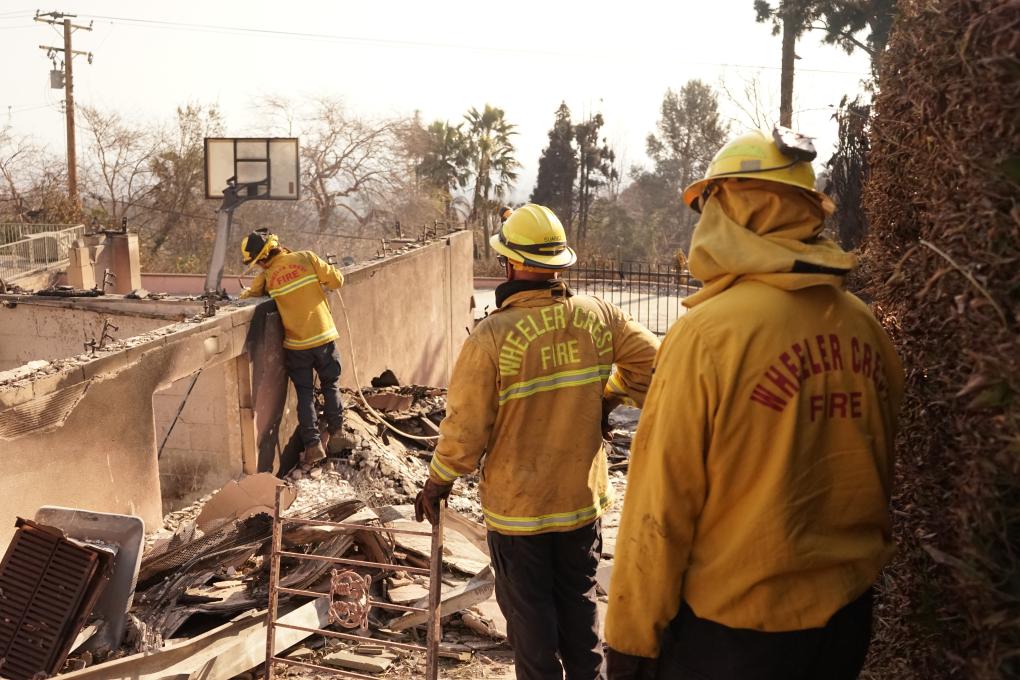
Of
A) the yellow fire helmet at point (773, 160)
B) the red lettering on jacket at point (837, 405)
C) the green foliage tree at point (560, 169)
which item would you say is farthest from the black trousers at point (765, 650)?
the green foliage tree at point (560, 169)

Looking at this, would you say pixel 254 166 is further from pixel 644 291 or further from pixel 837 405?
pixel 837 405

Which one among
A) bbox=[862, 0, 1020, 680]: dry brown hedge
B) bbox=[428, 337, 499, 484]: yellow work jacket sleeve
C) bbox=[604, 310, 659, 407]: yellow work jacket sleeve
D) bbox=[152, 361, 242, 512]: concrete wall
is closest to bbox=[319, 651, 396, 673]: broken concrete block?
bbox=[428, 337, 499, 484]: yellow work jacket sleeve

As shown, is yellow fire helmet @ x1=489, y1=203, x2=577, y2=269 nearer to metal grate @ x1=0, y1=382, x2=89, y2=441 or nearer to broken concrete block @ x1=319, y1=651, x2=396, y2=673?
broken concrete block @ x1=319, y1=651, x2=396, y2=673

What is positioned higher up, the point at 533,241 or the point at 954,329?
the point at 533,241

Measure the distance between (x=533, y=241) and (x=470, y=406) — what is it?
765 mm

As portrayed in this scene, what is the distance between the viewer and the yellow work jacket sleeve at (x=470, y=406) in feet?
11.7

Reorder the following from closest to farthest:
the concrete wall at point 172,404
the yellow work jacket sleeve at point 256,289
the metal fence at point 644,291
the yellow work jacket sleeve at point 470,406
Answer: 1. the yellow work jacket sleeve at point 470,406
2. the concrete wall at point 172,404
3. the yellow work jacket sleeve at point 256,289
4. the metal fence at point 644,291

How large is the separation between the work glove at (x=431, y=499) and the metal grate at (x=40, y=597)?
1897 millimetres

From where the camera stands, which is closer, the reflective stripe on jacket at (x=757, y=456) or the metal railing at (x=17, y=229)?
the reflective stripe on jacket at (x=757, y=456)

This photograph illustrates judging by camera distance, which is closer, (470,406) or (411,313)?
(470,406)

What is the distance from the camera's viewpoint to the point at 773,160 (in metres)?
2.17

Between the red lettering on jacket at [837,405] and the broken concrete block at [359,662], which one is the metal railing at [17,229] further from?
the red lettering on jacket at [837,405]

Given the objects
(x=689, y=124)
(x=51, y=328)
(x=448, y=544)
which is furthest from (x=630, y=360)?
(x=689, y=124)

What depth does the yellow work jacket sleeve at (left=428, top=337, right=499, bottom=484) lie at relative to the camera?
3.58 meters
